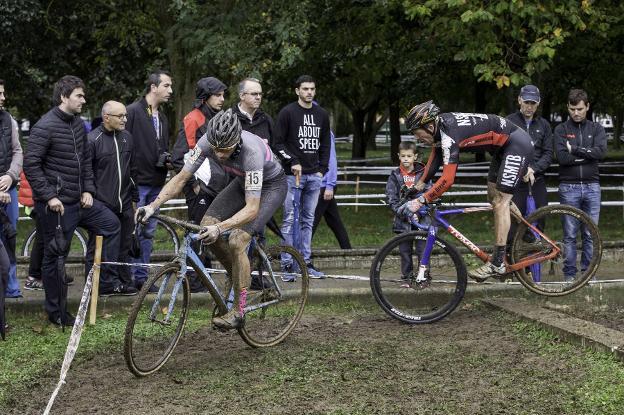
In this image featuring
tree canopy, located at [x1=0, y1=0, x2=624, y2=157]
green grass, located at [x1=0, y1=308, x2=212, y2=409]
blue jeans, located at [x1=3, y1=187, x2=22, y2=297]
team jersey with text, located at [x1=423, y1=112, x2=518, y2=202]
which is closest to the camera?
green grass, located at [x1=0, y1=308, x2=212, y2=409]

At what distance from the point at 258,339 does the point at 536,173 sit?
3.84 m

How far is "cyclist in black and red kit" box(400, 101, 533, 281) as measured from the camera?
882 centimetres

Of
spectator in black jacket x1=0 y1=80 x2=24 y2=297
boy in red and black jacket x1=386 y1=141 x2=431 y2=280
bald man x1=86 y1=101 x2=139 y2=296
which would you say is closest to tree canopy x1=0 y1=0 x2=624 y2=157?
boy in red and black jacket x1=386 y1=141 x2=431 y2=280

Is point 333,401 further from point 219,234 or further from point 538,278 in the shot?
point 538,278

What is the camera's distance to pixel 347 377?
7.09 metres

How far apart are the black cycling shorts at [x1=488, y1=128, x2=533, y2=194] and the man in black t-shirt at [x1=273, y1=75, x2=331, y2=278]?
7.97ft

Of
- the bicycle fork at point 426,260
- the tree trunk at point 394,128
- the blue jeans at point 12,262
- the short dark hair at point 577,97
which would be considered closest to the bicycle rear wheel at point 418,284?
the bicycle fork at point 426,260

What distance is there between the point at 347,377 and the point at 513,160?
3.12m

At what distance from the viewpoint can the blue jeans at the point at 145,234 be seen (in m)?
10.6

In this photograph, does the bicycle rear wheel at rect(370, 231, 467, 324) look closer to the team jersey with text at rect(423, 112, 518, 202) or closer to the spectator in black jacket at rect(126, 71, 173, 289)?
the team jersey with text at rect(423, 112, 518, 202)

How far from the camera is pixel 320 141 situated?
1126 centimetres

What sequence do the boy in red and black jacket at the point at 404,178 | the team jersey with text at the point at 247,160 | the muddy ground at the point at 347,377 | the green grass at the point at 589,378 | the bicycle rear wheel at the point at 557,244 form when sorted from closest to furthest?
the green grass at the point at 589,378
the muddy ground at the point at 347,377
the team jersey with text at the point at 247,160
the bicycle rear wheel at the point at 557,244
the boy in red and black jacket at the point at 404,178

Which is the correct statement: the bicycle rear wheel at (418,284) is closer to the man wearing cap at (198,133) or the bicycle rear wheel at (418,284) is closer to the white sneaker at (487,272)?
the white sneaker at (487,272)

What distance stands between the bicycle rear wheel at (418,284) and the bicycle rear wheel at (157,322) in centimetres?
209
